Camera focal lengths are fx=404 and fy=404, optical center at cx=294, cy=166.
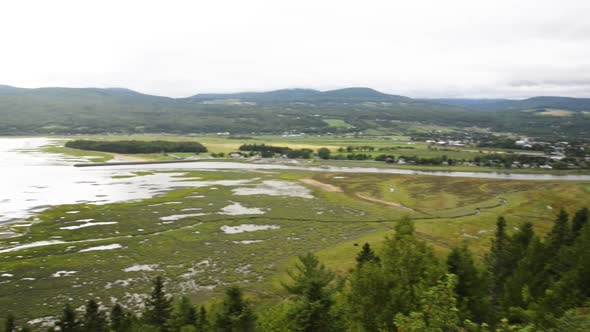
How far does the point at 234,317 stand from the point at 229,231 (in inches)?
1326

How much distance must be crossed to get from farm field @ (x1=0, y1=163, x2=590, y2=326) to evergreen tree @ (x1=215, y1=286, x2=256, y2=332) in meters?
13.3

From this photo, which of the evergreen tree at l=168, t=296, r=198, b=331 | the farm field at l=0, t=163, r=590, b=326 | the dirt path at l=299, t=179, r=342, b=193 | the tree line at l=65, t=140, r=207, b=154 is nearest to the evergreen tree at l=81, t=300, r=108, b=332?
the evergreen tree at l=168, t=296, r=198, b=331

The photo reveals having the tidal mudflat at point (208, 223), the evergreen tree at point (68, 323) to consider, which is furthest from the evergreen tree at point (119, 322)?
the tidal mudflat at point (208, 223)

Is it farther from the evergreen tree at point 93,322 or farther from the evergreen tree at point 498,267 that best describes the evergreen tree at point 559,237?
the evergreen tree at point 93,322

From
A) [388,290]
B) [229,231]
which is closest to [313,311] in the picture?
[388,290]

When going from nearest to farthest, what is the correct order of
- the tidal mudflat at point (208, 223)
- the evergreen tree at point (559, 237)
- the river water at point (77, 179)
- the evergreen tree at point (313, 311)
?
the evergreen tree at point (313, 311), the evergreen tree at point (559, 237), the tidal mudflat at point (208, 223), the river water at point (77, 179)

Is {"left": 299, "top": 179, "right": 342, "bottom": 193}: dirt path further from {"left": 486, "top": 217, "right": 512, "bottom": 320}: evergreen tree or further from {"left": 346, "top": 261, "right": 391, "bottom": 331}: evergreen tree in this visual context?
{"left": 346, "top": 261, "right": 391, "bottom": 331}: evergreen tree

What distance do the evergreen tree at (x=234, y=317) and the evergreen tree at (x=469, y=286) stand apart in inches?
407

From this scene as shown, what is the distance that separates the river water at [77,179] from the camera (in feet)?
223

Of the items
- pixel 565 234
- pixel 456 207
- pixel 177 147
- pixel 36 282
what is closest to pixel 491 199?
pixel 456 207

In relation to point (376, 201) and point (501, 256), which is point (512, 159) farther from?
point (501, 256)

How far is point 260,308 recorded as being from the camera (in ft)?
100

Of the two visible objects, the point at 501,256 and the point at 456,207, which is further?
the point at 456,207

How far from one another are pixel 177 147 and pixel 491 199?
114m
